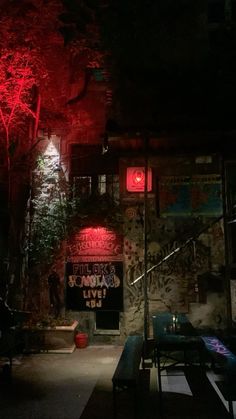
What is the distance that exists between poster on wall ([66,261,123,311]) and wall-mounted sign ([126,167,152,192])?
7.96ft

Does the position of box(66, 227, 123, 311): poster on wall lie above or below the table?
above

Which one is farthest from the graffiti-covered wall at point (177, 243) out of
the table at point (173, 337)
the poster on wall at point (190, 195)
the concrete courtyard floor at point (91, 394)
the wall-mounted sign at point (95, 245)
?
the table at point (173, 337)

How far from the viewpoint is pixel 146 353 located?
980 cm

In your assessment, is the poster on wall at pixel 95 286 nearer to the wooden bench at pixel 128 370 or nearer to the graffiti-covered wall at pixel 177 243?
the graffiti-covered wall at pixel 177 243

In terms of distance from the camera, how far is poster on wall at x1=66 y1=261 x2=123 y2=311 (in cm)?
1240

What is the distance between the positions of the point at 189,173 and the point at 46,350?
6.61m

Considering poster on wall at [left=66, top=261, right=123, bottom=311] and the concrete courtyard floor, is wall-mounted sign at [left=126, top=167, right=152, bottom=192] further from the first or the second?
the concrete courtyard floor

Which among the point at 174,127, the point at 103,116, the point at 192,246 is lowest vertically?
the point at 192,246

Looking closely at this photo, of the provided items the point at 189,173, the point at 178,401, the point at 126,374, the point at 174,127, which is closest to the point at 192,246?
the point at 189,173

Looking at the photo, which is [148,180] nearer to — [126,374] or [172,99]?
[172,99]

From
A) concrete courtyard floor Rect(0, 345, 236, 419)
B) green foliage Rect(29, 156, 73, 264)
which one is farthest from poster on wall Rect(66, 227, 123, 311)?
concrete courtyard floor Rect(0, 345, 236, 419)

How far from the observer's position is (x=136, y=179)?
1200 cm

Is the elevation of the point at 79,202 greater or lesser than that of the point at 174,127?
lesser

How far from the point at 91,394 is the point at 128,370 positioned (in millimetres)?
1848
